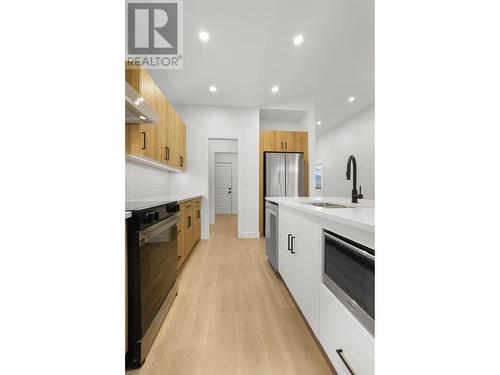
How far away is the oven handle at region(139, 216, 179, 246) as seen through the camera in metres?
1.18

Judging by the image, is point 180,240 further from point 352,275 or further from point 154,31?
point 154,31

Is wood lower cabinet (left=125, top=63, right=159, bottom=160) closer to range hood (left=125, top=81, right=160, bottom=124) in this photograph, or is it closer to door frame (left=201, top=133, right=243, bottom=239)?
range hood (left=125, top=81, right=160, bottom=124)

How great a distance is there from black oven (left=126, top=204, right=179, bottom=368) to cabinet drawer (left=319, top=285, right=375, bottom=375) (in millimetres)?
1017

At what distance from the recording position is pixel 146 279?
4.00 feet

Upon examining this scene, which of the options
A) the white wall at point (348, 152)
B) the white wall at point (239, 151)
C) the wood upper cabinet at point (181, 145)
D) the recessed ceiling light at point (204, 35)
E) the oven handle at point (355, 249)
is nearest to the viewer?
the oven handle at point (355, 249)

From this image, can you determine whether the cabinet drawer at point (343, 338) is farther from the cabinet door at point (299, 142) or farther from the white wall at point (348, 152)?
the white wall at point (348, 152)

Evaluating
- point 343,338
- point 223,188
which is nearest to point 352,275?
point 343,338

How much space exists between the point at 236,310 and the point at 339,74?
349cm

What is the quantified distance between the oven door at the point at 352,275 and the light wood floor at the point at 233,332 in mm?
516

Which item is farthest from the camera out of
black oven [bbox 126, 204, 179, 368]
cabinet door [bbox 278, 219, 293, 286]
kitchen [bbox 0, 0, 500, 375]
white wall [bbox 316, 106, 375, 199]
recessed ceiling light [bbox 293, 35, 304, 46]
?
white wall [bbox 316, 106, 375, 199]

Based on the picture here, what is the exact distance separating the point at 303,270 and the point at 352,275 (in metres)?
0.58

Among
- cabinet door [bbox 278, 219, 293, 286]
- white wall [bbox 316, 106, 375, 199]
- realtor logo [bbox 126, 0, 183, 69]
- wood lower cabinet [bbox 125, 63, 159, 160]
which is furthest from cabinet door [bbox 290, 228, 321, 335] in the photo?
white wall [bbox 316, 106, 375, 199]

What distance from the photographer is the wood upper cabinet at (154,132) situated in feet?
6.30
